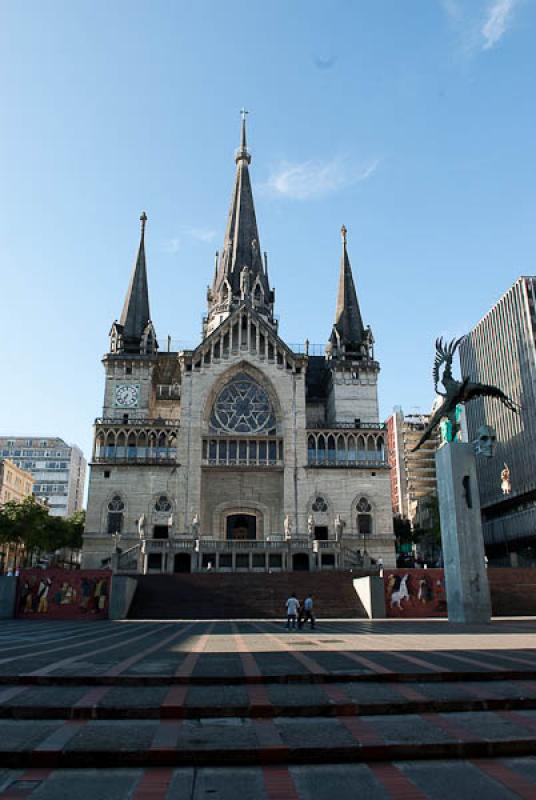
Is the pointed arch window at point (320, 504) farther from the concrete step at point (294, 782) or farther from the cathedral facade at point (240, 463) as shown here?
the concrete step at point (294, 782)

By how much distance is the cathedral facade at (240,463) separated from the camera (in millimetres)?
51000

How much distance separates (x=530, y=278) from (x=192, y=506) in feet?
163

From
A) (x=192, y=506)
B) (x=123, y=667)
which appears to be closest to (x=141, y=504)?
(x=192, y=506)

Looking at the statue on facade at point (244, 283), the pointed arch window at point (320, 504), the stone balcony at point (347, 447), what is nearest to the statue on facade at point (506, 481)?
the stone balcony at point (347, 447)

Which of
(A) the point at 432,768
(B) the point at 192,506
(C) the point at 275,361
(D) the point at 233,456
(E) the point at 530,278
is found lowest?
(A) the point at 432,768

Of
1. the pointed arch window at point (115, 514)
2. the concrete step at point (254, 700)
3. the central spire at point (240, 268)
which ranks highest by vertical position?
the central spire at point (240, 268)

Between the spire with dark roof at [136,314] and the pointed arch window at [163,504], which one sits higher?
the spire with dark roof at [136,314]

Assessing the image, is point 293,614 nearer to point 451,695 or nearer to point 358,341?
point 451,695

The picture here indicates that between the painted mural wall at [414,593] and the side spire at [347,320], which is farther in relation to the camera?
the side spire at [347,320]

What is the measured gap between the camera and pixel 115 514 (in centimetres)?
5362

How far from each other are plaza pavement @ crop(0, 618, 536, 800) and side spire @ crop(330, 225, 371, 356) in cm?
5357

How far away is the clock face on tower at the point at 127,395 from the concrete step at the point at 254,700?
165 feet

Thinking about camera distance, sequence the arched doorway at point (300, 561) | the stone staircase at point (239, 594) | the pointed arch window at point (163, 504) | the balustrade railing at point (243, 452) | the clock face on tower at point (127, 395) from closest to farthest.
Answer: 1. the stone staircase at point (239, 594)
2. the arched doorway at point (300, 561)
3. the pointed arch window at point (163, 504)
4. the balustrade railing at point (243, 452)
5. the clock face on tower at point (127, 395)

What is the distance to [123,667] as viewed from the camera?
1070 cm
